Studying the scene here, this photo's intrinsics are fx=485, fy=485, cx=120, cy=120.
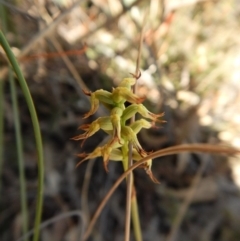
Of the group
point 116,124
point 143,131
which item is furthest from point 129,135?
point 143,131

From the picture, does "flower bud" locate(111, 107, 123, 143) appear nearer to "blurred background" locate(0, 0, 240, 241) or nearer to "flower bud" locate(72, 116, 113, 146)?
"flower bud" locate(72, 116, 113, 146)

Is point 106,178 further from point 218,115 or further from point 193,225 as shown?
point 218,115

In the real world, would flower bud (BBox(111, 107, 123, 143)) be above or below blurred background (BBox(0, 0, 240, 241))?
below

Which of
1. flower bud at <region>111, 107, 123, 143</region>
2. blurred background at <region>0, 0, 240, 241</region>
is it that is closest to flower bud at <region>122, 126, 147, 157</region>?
flower bud at <region>111, 107, 123, 143</region>

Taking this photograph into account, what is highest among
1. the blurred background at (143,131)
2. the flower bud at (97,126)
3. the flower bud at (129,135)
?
the blurred background at (143,131)

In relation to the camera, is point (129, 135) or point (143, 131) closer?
point (129, 135)

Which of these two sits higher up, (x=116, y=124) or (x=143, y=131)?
(x=143, y=131)

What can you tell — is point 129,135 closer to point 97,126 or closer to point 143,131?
point 97,126

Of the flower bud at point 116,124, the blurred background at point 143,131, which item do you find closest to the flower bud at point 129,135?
the flower bud at point 116,124

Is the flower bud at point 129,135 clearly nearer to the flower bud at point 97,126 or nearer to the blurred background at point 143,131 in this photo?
the flower bud at point 97,126
